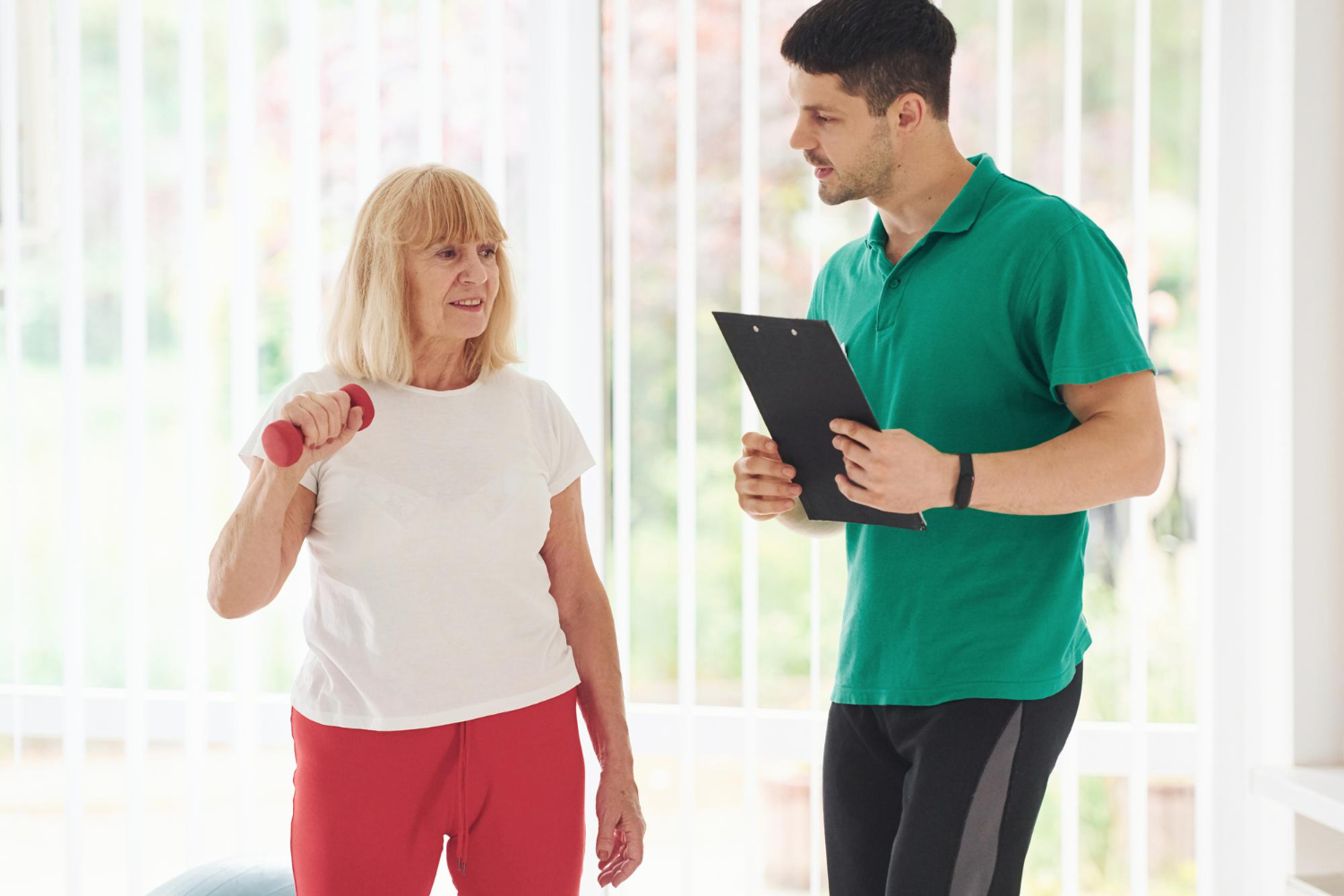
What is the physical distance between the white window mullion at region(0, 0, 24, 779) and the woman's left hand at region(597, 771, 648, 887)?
157 centimetres

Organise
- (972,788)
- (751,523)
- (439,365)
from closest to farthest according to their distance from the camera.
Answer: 1. (972,788)
2. (439,365)
3. (751,523)

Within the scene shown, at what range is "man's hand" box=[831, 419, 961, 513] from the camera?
43.3 inches

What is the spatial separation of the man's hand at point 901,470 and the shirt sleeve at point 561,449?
461 millimetres

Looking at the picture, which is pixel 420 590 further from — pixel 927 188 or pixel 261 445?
pixel 927 188

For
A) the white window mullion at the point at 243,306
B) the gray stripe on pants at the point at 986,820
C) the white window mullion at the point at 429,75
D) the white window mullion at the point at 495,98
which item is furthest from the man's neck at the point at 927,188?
the white window mullion at the point at 243,306

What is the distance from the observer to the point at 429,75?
7.00ft

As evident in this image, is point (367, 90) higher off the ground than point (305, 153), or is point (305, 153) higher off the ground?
point (367, 90)

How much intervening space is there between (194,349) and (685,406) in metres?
1.05

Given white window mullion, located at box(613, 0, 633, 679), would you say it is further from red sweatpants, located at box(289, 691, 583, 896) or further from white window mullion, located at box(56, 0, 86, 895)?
white window mullion, located at box(56, 0, 86, 895)

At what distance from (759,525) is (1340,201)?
4.12ft

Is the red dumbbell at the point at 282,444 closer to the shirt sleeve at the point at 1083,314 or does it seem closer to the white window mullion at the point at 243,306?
the shirt sleeve at the point at 1083,314

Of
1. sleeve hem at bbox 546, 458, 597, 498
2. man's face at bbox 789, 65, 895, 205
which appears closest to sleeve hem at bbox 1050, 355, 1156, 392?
man's face at bbox 789, 65, 895, 205

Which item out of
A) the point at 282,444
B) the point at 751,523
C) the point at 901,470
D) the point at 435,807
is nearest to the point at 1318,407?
the point at 751,523

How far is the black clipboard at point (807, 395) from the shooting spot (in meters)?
1.10
